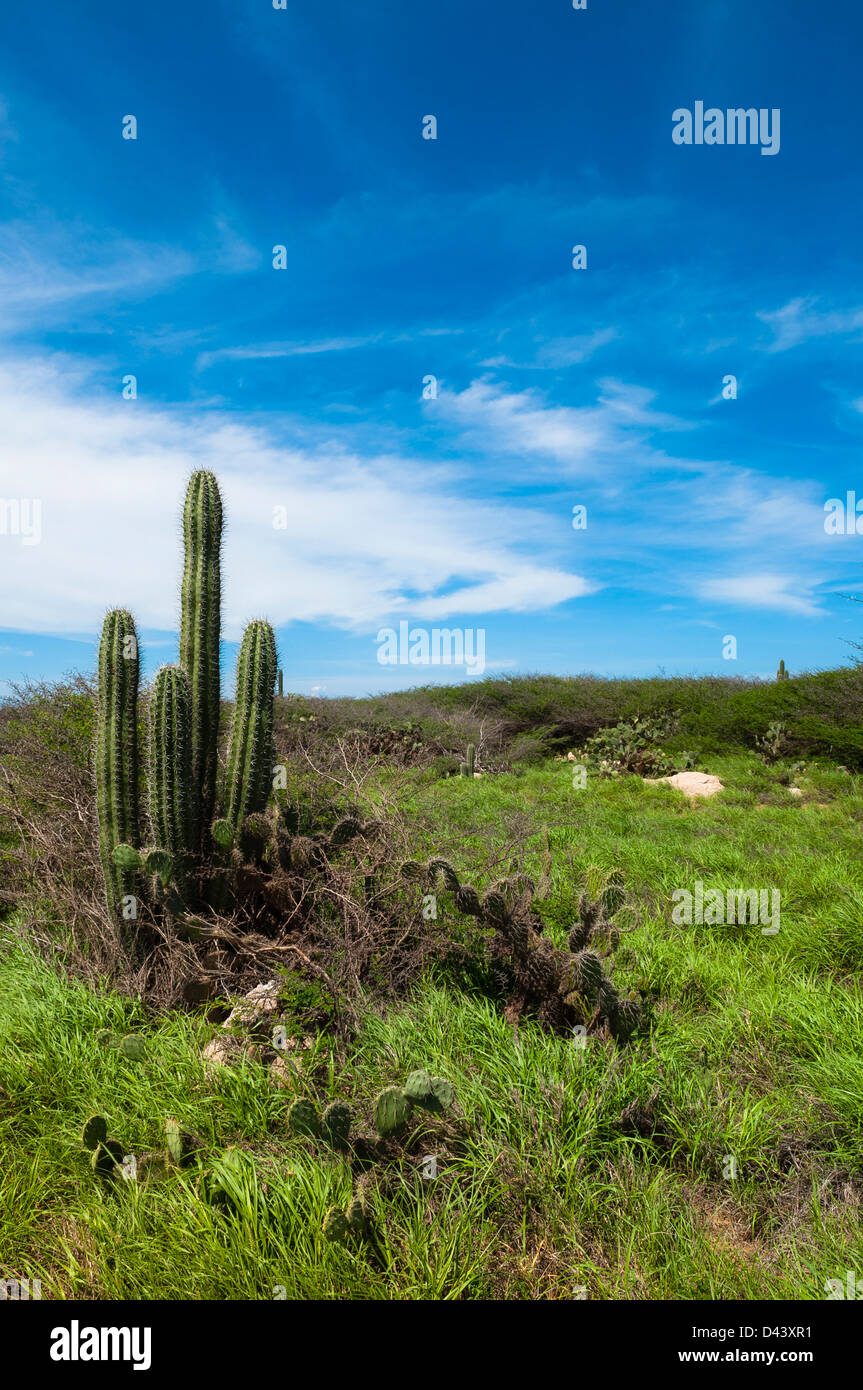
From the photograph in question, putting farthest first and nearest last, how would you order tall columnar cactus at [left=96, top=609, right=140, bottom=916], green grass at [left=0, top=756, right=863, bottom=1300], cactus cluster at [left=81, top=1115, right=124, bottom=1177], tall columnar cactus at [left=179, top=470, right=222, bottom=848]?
tall columnar cactus at [left=179, top=470, right=222, bottom=848] → tall columnar cactus at [left=96, top=609, right=140, bottom=916] → cactus cluster at [left=81, top=1115, right=124, bottom=1177] → green grass at [left=0, top=756, right=863, bottom=1300]

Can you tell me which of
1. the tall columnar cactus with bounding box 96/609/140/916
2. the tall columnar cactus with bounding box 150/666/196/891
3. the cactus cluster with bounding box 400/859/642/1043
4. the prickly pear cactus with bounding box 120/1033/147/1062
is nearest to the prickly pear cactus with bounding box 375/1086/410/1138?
the cactus cluster with bounding box 400/859/642/1043

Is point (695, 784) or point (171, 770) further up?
point (171, 770)

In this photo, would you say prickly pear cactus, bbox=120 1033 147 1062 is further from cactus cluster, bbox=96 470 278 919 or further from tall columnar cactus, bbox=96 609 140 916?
tall columnar cactus, bbox=96 609 140 916

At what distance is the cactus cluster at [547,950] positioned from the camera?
11.2 feet

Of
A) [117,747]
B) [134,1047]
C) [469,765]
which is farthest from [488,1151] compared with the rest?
[469,765]

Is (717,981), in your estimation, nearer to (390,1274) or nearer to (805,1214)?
(805,1214)

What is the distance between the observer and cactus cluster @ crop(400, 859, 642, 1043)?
340 centimetres

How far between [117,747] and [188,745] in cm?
43

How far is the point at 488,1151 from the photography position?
2646 millimetres

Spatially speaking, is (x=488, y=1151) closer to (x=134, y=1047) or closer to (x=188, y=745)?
(x=134, y=1047)

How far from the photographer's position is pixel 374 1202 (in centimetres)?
249

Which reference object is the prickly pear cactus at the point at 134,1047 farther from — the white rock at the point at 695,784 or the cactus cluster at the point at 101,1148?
the white rock at the point at 695,784
